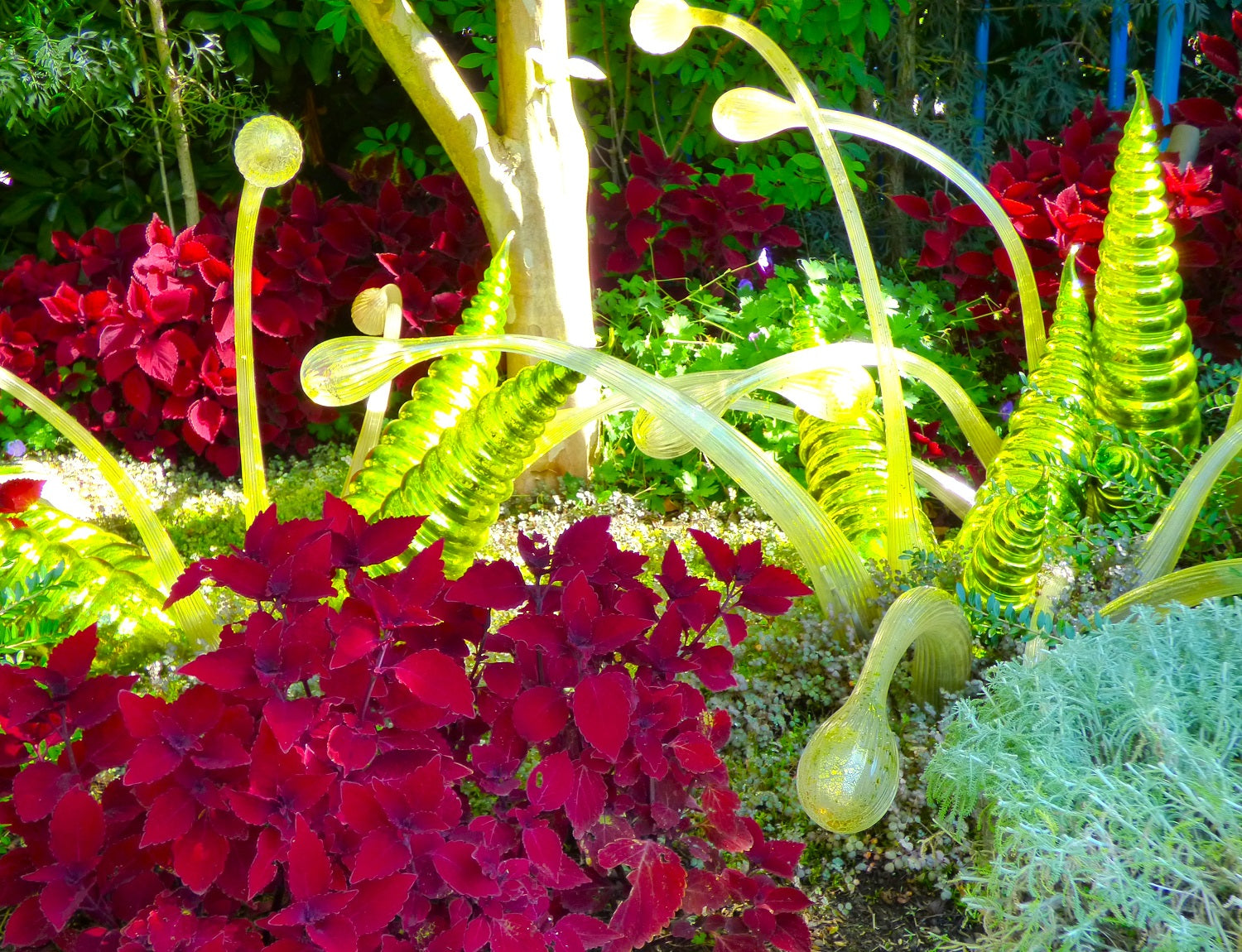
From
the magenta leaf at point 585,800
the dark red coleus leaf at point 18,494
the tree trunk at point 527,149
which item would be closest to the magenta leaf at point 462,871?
the magenta leaf at point 585,800

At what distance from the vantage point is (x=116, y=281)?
3.05 m

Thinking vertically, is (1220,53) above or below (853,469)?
above

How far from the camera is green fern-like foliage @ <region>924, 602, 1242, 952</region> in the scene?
0.99 metres

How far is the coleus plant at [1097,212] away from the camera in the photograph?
7.97 ft

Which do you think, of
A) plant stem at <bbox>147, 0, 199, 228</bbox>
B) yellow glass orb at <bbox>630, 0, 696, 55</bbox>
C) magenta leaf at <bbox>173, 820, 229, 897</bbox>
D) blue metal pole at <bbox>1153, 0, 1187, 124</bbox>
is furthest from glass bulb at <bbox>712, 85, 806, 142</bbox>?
blue metal pole at <bbox>1153, 0, 1187, 124</bbox>

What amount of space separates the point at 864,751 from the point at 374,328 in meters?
1.63

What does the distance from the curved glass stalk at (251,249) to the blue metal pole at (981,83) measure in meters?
3.01

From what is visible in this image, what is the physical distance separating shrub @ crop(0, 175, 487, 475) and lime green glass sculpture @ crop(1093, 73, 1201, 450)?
5.71 ft

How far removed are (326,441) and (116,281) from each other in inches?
32.0

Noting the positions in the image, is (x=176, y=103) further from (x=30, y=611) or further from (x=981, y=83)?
(x=981, y=83)

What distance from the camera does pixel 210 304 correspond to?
2.97 meters

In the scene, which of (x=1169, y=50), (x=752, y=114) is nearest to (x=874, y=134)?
(x=752, y=114)

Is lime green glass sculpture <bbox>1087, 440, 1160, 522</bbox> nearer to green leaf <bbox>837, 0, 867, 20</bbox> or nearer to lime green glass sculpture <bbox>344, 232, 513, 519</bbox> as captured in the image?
lime green glass sculpture <bbox>344, 232, 513, 519</bbox>

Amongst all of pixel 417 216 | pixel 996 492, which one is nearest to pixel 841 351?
pixel 996 492
